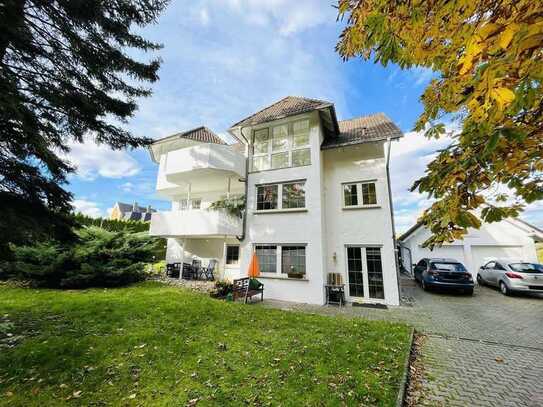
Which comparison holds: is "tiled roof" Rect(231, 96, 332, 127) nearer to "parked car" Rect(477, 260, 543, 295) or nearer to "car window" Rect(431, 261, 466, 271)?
"car window" Rect(431, 261, 466, 271)

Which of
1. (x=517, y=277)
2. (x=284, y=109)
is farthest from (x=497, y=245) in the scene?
(x=284, y=109)

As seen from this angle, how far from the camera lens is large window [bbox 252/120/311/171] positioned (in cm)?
1201

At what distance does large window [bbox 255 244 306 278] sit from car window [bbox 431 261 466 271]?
25.4ft

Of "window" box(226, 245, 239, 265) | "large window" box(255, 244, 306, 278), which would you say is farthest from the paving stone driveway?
"window" box(226, 245, 239, 265)

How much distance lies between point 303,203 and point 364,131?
17.4ft

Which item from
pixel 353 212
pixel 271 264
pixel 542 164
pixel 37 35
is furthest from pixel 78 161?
pixel 353 212

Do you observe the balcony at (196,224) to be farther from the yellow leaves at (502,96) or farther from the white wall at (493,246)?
the white wall at (493,246)

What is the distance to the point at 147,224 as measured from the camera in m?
23.1

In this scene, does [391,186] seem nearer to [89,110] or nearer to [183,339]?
[183,339]

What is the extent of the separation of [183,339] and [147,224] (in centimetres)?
2036

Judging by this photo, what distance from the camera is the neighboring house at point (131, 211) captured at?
4585 centimetres

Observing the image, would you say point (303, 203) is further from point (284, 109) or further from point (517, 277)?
point (517, 277)

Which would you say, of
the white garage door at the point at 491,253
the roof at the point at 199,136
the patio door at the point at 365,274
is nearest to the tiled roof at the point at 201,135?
the roof at the point at 199,136

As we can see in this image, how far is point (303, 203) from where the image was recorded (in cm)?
1130
